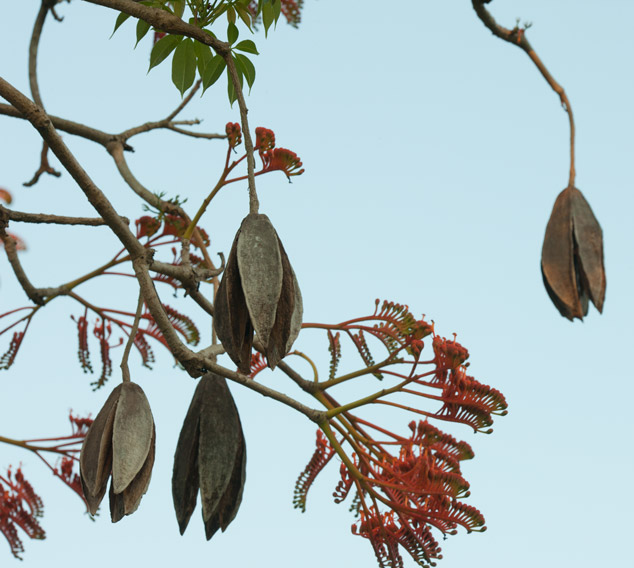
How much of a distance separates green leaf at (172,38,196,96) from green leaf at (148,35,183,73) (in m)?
0.01

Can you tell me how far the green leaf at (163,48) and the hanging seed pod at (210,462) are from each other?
0.64 m

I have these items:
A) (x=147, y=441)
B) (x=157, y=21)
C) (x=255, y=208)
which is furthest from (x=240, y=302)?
(x=157, y=21)

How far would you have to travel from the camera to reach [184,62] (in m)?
1.82

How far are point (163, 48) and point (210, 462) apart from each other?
788mm

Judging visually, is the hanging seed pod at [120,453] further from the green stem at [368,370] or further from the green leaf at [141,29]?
the green leaf at [141,29]

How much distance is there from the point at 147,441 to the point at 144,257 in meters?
0.31

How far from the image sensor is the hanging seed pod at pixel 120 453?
145 cm

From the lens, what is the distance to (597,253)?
1.58 metres

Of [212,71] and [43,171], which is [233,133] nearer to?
[212,71]

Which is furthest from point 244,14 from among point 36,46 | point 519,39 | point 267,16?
point 36,46

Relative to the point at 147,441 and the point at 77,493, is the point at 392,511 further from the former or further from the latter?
the point at 77,493

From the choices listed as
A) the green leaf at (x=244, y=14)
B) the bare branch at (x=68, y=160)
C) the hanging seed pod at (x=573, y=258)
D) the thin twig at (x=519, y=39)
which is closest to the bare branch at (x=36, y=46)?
the green leaf at (x=244, y=14)

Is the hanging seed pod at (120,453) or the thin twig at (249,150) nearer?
the thin twig at (249,150)

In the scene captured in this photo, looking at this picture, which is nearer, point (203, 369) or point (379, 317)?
point (203, 369)
